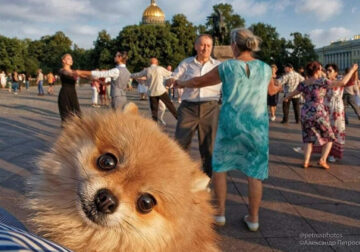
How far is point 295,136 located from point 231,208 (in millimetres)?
6218

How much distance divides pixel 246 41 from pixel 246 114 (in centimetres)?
85

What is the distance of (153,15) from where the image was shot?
256 feet

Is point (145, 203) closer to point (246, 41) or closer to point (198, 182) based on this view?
point (198, 182)

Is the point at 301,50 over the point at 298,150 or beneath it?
over

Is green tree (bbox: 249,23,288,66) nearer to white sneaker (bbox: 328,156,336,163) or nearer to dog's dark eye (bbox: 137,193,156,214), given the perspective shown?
white sneaker (bbox: 328,156,336,163)

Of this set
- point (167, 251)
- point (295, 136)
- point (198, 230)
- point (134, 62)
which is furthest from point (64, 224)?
point (134, 62)

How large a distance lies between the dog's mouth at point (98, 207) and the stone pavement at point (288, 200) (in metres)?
0.63

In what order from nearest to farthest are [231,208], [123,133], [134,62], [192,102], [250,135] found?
[123,133] → [250,135] → [231,208] → [192,102] → [134,62]

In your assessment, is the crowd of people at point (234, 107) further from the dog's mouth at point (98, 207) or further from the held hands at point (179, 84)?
the dog's mouth at point (98, 207)

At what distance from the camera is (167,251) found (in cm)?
158

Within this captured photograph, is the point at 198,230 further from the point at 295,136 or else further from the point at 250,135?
the point at 295,136

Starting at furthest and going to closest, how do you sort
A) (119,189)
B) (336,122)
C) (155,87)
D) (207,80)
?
(155,87), (336,122), (207,80), (119,189)

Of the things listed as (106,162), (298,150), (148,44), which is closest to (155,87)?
(298,150)

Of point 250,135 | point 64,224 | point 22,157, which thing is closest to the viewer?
point 64,224
